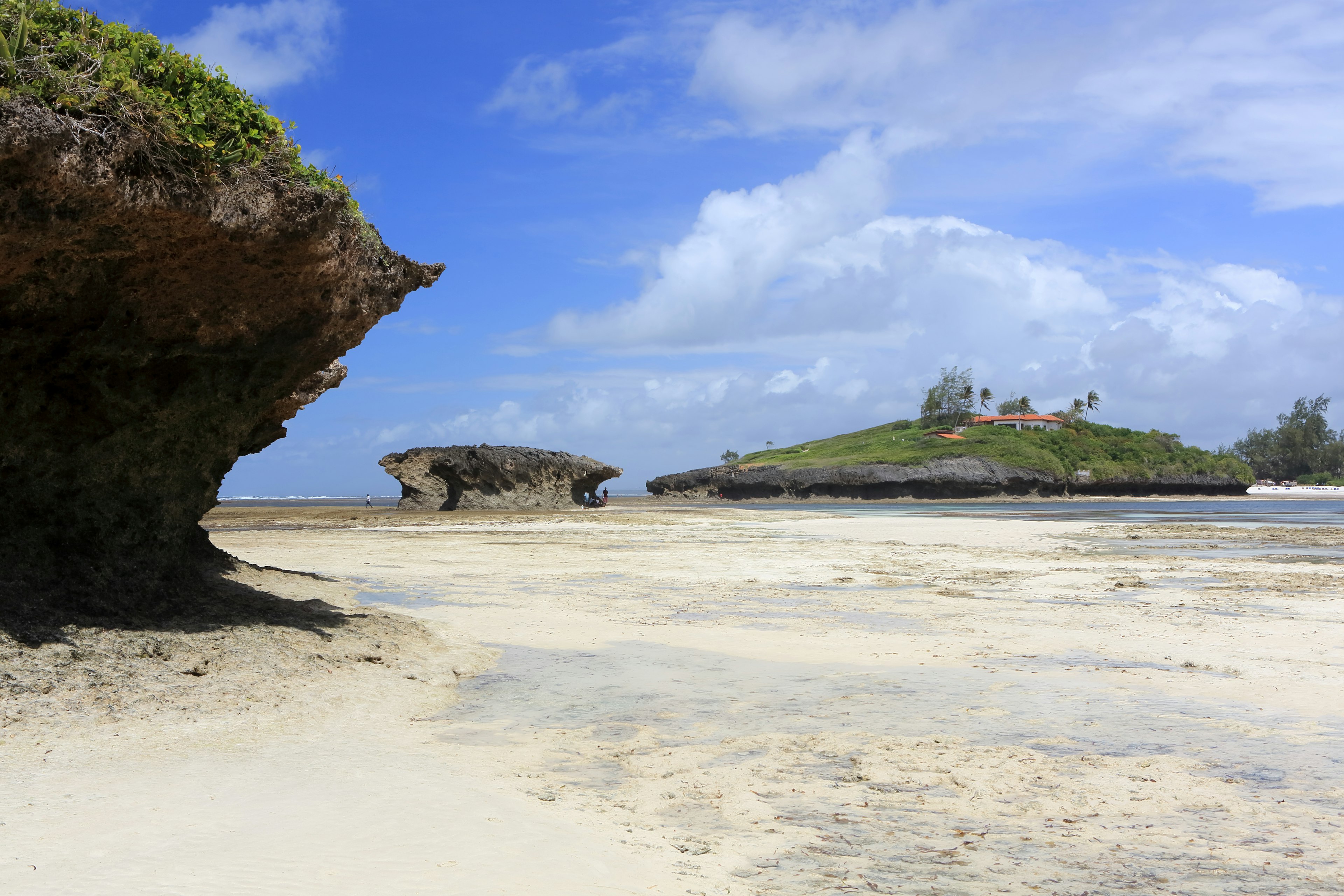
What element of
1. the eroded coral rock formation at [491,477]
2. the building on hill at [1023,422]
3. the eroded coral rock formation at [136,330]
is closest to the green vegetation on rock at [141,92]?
the eroded coral rock formation at [136,330]

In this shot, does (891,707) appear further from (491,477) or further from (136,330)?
(491,477)

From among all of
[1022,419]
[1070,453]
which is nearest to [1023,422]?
[1022,419]

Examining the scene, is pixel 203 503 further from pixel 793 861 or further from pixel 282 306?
pixel 793 861

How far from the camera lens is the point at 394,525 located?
34031mm

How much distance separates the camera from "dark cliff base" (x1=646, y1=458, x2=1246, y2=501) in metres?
90.6

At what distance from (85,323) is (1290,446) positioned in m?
156

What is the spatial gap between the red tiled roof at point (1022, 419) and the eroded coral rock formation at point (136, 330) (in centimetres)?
12344

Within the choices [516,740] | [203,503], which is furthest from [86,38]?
[516,740]

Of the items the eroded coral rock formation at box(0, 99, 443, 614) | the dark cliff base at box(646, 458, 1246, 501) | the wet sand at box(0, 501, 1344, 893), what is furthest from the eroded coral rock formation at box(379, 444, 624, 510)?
the dark cliff base at box(646, 458, 1246, 501)

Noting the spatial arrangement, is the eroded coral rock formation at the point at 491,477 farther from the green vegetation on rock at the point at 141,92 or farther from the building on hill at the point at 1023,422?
the building on hill at the point at 1023,422

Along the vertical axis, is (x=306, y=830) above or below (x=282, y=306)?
below

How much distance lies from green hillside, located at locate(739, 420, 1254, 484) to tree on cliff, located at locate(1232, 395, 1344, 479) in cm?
3528

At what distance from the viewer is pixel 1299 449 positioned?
5079 inches

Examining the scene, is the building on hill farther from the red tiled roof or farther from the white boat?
the white boat
